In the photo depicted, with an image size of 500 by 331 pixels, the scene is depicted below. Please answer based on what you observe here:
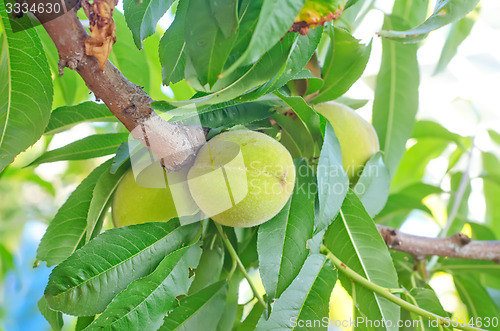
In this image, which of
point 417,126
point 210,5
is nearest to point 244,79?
point 210,5

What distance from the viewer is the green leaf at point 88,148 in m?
0.68

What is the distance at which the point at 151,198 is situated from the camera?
0.60m

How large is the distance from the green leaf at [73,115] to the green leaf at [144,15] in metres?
0.18

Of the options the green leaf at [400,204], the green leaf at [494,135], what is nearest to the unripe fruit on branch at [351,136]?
the green leaf at [400,204]

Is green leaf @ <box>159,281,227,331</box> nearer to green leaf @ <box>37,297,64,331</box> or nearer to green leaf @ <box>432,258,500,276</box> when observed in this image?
green leaf @ <box>37,297,64,331</box>

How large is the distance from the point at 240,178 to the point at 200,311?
223mm

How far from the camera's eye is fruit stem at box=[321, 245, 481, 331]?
0.60 m

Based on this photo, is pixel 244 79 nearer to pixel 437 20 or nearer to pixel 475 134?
pixel 437 20

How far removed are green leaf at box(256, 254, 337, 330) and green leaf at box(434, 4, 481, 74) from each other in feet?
2.18

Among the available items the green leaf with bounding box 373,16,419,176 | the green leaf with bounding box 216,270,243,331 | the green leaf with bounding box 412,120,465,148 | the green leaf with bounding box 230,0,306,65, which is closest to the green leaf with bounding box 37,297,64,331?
the green leaf with bounding box 216,270,243,331

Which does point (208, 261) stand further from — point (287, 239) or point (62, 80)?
point (62, 80)

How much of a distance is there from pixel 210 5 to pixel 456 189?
920mm

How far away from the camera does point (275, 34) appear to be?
0.32m

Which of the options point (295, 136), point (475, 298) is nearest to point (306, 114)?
point (295, 136)
